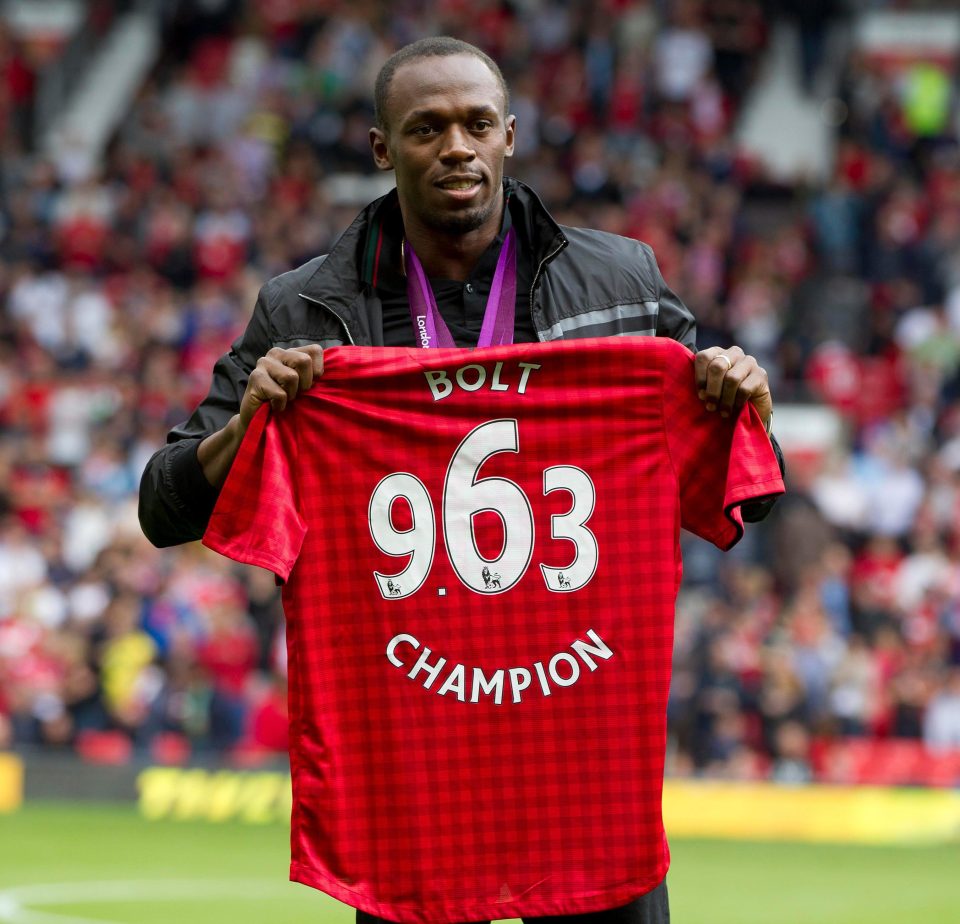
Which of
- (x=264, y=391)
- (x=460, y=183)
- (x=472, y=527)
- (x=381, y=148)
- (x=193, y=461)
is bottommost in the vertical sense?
(x=472, y=527)

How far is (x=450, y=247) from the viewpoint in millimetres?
4047

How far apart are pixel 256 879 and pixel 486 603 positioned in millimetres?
6645

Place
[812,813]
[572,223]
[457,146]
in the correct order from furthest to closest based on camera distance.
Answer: [572,223] < [812,813] < [457,146]

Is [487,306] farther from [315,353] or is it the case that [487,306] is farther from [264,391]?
[264,391]

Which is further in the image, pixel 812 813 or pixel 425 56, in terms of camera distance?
pixel 812 813

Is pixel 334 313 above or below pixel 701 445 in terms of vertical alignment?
above

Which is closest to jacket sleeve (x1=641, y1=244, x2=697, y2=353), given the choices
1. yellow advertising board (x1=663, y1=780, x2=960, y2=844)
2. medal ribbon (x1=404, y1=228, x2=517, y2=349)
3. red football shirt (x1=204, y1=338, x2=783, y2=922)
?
red football shirt (x1=204, y1=338, x2=783, y2=922)

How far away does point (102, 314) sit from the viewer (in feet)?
57.7

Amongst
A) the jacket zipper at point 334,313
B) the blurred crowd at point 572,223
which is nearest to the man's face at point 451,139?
the jacket zipper at point 334,313

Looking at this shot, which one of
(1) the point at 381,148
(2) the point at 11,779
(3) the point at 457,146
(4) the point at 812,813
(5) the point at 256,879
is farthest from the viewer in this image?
(2) the point at 11,779

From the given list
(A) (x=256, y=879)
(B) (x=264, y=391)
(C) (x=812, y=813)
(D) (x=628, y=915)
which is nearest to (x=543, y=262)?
(B) (x=264, y=391)

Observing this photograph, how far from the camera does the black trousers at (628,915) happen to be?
390 centimetres

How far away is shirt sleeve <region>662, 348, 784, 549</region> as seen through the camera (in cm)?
402

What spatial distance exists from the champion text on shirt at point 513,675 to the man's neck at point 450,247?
0.75m
